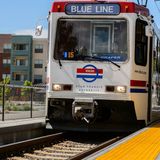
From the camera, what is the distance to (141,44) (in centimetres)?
1369

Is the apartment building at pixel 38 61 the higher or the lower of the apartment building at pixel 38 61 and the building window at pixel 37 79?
the higher

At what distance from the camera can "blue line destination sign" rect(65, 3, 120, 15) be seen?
1340 cm

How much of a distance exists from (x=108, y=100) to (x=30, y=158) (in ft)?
10.8

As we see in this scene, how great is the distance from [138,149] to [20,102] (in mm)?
8651

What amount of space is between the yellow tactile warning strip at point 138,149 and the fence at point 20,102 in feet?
16.9

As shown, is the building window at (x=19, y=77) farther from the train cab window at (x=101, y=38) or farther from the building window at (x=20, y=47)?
the train cab window at (x=101, y=38)

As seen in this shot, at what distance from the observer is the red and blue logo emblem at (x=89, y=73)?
1321cm

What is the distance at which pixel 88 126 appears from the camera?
13797mm

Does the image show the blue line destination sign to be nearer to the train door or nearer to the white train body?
the white train body

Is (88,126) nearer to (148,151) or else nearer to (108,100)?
(108,100)

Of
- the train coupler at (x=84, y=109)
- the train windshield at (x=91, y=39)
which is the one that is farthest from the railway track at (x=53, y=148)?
the train windshield at (x=91, y=39)

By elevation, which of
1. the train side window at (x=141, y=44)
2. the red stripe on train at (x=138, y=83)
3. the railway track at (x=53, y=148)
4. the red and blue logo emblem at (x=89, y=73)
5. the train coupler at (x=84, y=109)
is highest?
the train side window at (x=141, y=44)

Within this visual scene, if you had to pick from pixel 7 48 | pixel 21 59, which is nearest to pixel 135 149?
pixel 21 59

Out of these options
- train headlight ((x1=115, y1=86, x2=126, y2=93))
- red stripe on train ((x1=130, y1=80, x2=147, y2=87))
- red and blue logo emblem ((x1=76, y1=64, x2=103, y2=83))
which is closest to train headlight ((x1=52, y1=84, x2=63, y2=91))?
red and blue logo emblem ((x1=76, y1=64, x2=103, y2=83))
